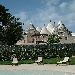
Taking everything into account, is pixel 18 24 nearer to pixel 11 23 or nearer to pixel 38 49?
pixel 11 23

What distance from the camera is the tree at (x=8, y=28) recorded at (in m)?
56.0

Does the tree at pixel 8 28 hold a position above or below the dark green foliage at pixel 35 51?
above

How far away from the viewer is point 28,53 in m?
37.8

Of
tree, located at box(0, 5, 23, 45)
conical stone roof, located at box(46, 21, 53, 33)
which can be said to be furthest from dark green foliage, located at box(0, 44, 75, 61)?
conical stone roof, located at box(46, 21, 53, 33)

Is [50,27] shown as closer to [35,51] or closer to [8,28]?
[8,28]

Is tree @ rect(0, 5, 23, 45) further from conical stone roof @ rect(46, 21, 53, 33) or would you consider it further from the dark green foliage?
conical stone roof @ rect(46, 21, 53, 33)

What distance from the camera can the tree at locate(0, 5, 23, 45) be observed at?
56.0 meters

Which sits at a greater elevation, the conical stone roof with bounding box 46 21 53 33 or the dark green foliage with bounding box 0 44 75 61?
the conical stone roof with bounding box 46 21 53 33

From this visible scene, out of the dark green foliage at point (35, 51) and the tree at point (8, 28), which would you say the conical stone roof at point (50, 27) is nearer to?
the tree at point (8, 28)

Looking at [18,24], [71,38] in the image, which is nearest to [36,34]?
[71,38]

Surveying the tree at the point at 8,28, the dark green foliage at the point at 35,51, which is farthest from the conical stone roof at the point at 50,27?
the dark green foliage at the point at 35,51

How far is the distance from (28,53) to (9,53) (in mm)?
3124

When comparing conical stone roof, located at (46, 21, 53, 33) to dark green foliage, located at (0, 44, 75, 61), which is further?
conical stone roof, located at (46, 21, 53, 33)

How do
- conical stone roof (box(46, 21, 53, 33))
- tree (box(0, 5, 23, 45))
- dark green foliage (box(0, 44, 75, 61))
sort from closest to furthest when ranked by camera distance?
1. dark green foliage (box(0, 44, 75, 61))
2. tree (box(0, 5, 23, 45))
3. conical stone roof (box(46, 21, 53, 33))
